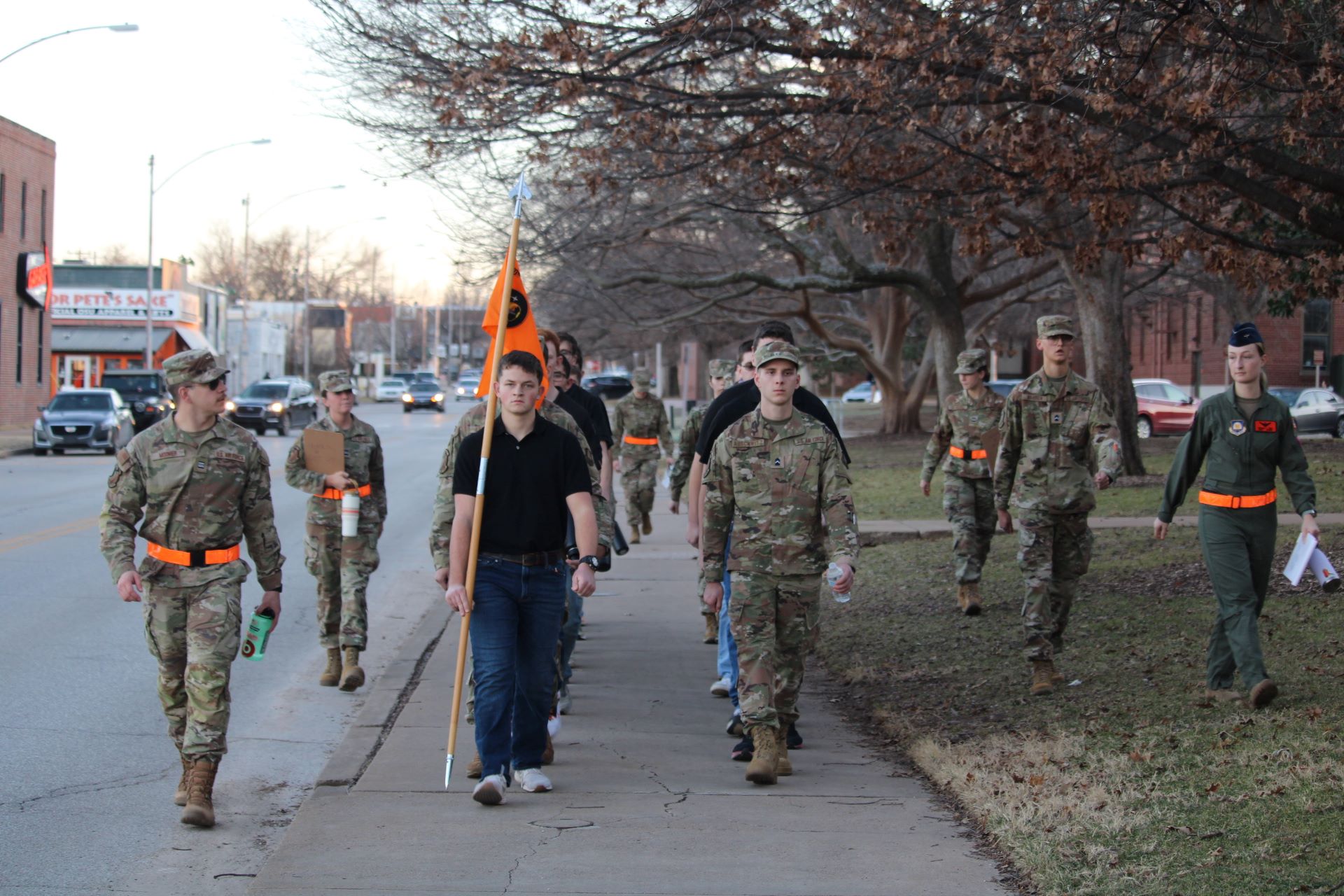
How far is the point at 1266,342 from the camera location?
50.6m

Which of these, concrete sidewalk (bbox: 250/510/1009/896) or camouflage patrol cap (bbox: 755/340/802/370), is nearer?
concrete sidewalk (bbox: 250/510/1009/896)

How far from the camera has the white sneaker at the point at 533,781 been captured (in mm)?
6289

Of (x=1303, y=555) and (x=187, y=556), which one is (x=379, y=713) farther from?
(x=1303, y=555)

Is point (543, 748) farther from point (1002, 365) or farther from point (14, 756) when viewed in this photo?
point (1002, 365)

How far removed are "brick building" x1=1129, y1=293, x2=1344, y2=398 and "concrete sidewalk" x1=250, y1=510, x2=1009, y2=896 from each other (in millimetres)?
40540

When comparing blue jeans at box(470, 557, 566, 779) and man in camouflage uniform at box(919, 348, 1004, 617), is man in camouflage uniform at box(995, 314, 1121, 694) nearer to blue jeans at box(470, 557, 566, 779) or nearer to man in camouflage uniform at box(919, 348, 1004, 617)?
man in camouflage uniform at box(919, 348, 1004, 617)

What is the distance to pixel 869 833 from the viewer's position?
5.73 metres

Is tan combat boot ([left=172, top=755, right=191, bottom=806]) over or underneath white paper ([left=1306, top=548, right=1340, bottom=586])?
underneath

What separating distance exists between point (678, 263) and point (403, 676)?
2280 centimetres

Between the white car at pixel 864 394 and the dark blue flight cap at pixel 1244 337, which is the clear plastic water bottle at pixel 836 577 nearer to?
the dark blue flight cap at pixel 1244 337

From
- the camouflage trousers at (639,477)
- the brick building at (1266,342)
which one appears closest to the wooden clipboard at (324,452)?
the camouflage trousers at (639,477)

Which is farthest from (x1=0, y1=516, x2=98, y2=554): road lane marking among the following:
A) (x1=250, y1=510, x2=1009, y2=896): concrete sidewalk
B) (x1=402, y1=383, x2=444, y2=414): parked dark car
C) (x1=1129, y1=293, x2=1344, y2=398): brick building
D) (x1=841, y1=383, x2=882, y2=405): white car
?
(x1=841, y1=383, x2=882, y2=405): white car

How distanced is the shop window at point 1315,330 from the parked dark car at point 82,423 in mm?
42278

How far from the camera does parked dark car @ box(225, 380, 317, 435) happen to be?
4238cm
